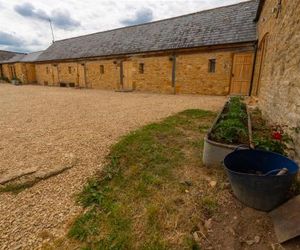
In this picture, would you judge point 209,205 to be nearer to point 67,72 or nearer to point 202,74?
point 202,74

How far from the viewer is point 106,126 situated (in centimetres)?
517

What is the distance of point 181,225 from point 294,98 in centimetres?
245

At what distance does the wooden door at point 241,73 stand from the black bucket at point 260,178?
926 centimetres

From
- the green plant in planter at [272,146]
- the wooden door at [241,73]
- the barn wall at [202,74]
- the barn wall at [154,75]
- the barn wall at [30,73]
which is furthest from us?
the barn wall at [30,73]

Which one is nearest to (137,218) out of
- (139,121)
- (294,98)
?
(294,98)

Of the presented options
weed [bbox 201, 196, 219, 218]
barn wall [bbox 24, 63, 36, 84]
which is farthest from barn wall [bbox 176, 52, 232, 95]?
barn wall [bbox 24, 63, 36, 84]

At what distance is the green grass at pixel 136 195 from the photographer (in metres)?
1.79

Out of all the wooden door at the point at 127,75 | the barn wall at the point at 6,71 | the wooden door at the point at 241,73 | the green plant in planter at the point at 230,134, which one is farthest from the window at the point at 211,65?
the barn wall at the point at 6,71

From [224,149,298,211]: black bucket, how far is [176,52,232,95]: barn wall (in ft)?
31.1

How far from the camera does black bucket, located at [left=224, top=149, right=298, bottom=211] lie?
1816 mm

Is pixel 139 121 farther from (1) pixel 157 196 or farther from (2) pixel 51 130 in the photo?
(1) pixel 157 196

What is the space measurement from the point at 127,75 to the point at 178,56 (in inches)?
184

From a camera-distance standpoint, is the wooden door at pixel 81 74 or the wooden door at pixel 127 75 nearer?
the wooden door at pixel 127 75

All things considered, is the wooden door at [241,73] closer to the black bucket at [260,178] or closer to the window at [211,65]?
the window at [211,65]
